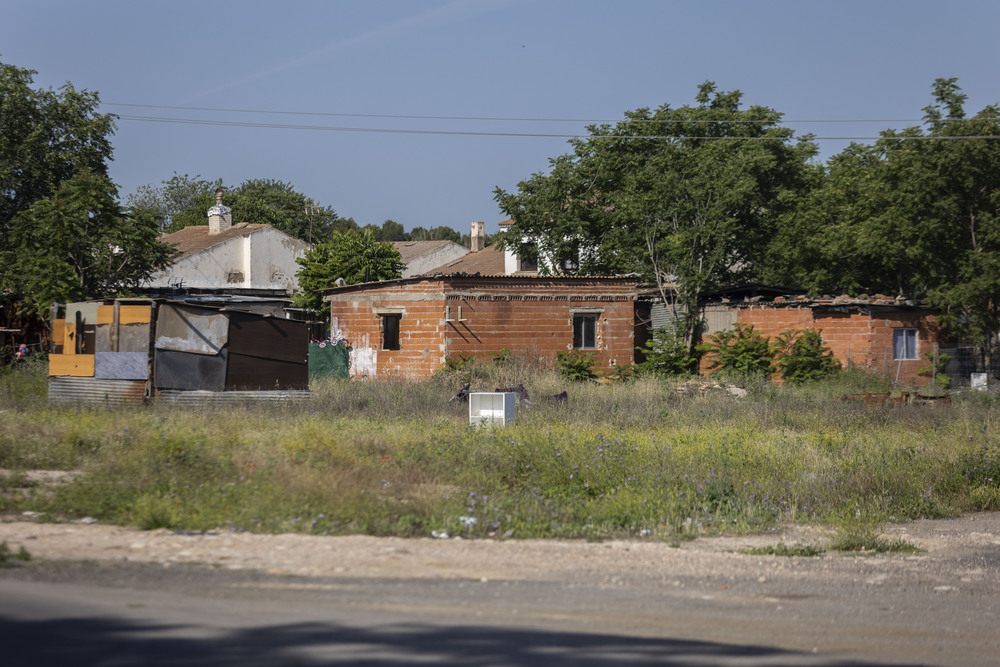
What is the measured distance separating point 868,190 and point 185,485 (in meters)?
24.2

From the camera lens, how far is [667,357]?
26578 millimetres

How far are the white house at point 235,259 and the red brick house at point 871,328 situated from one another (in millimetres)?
25501

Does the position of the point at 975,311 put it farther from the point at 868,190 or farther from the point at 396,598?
the point at 396,598

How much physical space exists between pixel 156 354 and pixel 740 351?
1588 cm

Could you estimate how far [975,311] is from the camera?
24219 millimetres

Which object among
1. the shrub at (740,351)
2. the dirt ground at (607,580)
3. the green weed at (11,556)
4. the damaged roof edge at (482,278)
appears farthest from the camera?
the shrub at (740,351)

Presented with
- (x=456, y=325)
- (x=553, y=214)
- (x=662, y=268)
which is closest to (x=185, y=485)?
(x=456, y=325)

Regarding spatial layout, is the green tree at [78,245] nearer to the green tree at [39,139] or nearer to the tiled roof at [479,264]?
the green tree at [39,139]

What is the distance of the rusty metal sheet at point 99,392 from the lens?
16547 mm

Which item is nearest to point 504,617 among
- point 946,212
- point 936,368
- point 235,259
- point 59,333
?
point 59,333

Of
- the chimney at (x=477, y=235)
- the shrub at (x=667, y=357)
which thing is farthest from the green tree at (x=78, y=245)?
the chimney at (x=477, y=235)

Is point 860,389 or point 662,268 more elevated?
point 662,268

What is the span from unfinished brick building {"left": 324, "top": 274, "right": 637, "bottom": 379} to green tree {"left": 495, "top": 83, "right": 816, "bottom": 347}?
2077 millimetres

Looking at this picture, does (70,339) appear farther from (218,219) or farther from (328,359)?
(218,219)
